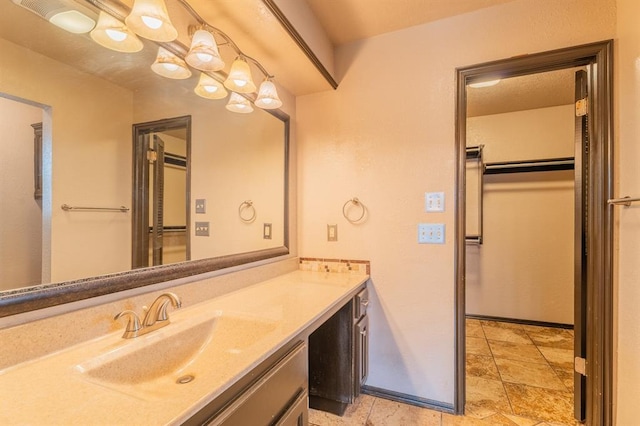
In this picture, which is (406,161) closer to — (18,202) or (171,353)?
(171,353)

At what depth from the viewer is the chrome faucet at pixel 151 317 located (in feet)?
3.05

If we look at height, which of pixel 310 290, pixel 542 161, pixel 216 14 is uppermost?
pixel 216 14

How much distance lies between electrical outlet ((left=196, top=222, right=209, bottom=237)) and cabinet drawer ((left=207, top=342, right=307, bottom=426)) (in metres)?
0.75

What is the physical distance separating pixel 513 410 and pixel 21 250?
253 cm

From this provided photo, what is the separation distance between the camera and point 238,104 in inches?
65.4

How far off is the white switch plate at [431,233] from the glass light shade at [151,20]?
1.62m

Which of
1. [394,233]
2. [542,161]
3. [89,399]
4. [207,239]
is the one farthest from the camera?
[542,161]

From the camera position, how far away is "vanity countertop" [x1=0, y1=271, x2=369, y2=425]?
571 millimetres

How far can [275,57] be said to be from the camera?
1687mm

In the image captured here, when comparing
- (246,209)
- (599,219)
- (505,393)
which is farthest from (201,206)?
(505,393)

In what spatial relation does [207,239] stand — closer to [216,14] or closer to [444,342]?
[216,14]

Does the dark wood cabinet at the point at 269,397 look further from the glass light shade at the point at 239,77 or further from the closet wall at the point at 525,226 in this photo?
the closet wall at the point at 525,226

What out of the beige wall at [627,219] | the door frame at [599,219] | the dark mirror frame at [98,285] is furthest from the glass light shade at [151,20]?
the beige wall at [627,219]

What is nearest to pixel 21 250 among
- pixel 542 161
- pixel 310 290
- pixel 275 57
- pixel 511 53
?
pixel 310 290
